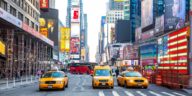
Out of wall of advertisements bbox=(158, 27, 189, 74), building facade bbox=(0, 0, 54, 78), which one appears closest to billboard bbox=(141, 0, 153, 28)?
building facade bbox=(0, 0, 54, 78)

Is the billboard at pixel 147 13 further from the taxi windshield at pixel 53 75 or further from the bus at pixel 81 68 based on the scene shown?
the taxi windshield at pixel 53 75

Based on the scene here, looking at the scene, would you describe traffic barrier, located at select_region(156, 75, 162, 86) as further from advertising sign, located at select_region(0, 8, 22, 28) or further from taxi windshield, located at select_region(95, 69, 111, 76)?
advertising sign, located at select_region(0, 8, 22, 28)

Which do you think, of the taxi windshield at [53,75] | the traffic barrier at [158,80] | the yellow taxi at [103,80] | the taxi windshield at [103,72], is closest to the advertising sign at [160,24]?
the traffic barrier at [158,80]

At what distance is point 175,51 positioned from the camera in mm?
32406

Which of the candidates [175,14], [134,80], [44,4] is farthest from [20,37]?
[175,14]

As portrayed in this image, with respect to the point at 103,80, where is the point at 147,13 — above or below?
above

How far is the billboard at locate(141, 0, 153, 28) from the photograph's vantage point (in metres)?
146

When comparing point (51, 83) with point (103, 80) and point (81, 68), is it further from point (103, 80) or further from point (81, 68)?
point (81, 68)

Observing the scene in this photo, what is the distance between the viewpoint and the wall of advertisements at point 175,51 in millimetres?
29564

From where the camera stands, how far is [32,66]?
8219cm

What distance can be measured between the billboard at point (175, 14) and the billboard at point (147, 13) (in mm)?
24421

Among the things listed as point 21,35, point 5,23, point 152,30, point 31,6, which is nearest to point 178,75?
point 5,23

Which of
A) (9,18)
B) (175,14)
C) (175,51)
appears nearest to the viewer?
(175,51)

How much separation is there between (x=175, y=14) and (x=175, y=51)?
262ft
